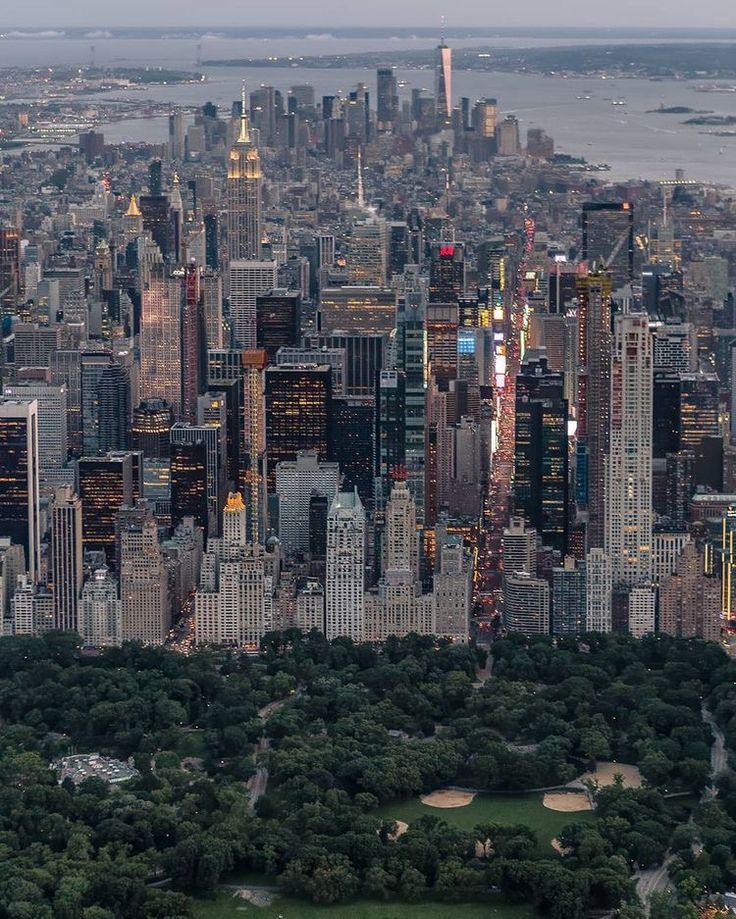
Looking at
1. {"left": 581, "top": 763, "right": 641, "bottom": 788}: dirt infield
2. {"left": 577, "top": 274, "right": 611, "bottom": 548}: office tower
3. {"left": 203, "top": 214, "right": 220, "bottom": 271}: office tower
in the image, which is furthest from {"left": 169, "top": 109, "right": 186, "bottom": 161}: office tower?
{"left": 581, "top": 763, "right": 641, "bottom": 788}: dirt infield

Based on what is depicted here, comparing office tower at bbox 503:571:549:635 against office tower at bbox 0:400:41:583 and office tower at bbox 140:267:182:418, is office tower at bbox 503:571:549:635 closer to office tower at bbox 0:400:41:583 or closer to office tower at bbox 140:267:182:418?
office tower at bbox 0:400:41:583

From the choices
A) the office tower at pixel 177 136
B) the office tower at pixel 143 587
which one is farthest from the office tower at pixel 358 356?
the office tower at pixel 143 587

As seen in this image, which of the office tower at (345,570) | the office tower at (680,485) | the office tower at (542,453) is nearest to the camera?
the office tower at (345,570)

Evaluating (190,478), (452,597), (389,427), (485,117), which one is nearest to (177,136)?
(485,117)

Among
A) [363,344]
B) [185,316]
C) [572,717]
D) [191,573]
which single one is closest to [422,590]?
[191,573]

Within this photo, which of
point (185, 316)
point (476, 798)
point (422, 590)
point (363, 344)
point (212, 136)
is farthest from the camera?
point (212, 136)

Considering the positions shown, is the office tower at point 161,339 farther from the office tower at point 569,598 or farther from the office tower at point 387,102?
the office tower at point 569,598

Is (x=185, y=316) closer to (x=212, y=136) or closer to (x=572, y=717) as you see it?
(x=212, y=136)

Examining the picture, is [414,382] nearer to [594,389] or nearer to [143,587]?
[594,389]
